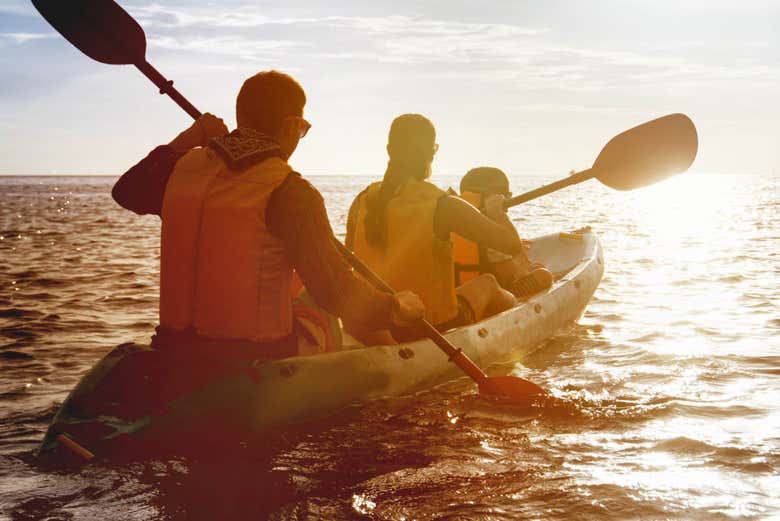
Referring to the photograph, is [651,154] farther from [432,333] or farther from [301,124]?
[301,124]

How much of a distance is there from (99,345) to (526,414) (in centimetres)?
387

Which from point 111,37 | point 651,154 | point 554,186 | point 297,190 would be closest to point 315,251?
point 297,190

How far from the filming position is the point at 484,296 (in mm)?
6270

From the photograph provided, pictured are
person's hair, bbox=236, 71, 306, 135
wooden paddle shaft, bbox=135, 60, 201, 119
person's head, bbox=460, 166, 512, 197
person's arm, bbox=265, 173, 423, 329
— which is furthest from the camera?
person's head, bbox=460, 166, 512, 197

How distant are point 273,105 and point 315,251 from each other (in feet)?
2.36

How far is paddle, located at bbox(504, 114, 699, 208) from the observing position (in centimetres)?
708

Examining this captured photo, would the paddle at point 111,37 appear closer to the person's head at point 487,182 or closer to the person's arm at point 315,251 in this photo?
the person's arm at point 315,251

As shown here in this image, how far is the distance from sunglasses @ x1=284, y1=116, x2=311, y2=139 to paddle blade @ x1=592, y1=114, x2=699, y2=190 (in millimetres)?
3983

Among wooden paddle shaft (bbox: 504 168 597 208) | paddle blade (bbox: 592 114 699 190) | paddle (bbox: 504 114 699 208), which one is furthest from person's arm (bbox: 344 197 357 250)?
paddle blade (bbox: 592 114 699 190)

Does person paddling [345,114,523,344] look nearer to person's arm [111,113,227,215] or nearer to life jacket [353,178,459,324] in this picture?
life jacket [353,178,459,324]

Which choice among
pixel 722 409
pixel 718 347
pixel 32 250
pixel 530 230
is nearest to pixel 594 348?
pixel 718 347

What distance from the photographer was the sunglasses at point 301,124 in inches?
146

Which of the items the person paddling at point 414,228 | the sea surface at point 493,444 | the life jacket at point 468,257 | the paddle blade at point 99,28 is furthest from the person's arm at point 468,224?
the paddle blade at point 99,28

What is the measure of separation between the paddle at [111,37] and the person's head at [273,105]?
1.06 metres
